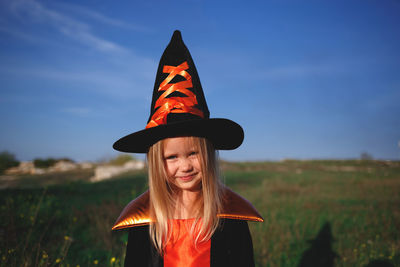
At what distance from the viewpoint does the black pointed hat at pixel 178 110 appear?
5.54ft

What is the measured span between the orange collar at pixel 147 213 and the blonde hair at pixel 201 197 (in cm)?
6

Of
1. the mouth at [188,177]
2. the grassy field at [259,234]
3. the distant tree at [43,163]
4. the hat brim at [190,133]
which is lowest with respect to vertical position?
the distant tree at [43,163]

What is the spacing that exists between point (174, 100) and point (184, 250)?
1171 millimetres

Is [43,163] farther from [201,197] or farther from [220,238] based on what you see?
[220,238]

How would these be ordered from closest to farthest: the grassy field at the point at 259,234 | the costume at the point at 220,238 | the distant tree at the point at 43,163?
the costume at the point at 220,238 < the grassy field at the point at 259,234 < the distant tree at the point at 43,163

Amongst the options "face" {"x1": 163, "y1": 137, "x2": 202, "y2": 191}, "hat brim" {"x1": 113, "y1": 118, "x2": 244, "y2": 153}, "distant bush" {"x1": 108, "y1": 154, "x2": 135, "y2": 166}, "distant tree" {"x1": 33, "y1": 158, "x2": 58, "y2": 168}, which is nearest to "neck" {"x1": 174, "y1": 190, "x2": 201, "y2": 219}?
"face" {"x1": 163, "y1": 137, "x2": 202, "y2": 191}

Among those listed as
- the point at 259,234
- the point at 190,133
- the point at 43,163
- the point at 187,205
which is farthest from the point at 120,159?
the point at 190,133

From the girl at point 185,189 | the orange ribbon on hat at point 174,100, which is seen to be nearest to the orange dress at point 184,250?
the girl at point 185,189

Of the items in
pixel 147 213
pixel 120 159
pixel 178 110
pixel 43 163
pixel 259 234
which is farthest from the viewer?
pixel 120 159

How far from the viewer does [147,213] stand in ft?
5.92

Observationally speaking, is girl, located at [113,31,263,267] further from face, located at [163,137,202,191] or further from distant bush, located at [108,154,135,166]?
distant bush, located at [108,154,135,166]

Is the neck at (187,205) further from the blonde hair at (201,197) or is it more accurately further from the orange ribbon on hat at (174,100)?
the orange ribbon on hat at (174,100)

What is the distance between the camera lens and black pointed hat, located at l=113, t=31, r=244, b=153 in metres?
1.69

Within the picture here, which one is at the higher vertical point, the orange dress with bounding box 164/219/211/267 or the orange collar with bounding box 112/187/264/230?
the orange collar with bounding box 112/187/264/230
